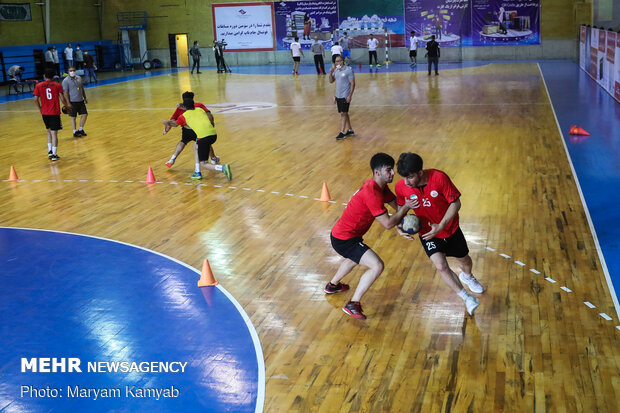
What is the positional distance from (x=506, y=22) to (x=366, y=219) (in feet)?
114

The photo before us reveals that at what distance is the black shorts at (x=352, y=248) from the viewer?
6.39m

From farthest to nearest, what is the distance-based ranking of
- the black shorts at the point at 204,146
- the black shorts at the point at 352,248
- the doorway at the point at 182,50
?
the doorway at the point at 182,50
the black shorts at the point at 204,146
the black shorts at the point at 352,248

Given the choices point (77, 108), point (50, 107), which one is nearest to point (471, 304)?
point (50, 107)

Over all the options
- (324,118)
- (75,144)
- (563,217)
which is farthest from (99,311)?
(324,118)

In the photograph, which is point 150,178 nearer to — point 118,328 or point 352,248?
point 118,328

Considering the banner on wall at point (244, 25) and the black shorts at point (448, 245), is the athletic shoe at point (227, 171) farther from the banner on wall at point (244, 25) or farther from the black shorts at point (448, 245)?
the banner on wall at point (244, 25)

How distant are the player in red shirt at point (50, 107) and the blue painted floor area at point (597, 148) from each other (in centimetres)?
1071

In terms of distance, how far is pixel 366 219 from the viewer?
637cm

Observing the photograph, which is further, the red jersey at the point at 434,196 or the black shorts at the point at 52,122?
the black shorts at the point at 52,122

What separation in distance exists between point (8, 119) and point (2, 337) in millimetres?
17156

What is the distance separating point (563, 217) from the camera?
30.3 ft

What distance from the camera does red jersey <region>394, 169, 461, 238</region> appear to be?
598 centimetres

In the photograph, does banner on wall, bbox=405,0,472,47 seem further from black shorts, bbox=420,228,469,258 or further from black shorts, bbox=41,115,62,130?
black shorts, bbox=420,228,469,258

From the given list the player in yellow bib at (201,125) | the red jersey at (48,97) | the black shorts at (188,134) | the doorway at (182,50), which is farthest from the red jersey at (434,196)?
the doorway at (182,50)
